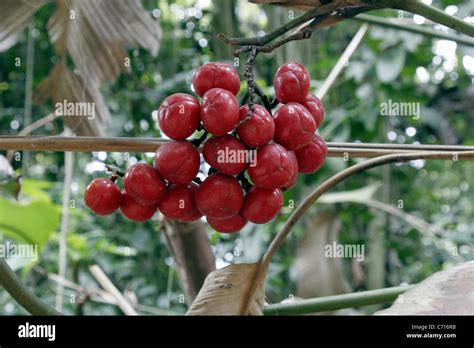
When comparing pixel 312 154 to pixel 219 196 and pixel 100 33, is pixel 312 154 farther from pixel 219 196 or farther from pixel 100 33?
pixel 100 33

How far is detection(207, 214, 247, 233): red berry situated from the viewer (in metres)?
0.53

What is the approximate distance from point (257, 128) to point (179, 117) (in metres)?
0.07

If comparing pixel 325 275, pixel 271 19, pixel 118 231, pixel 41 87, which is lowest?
pixel 325 275

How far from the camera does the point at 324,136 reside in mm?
1659

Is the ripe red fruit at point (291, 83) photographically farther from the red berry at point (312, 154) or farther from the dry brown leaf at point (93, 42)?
the dry brown leaf at point (93, 42)

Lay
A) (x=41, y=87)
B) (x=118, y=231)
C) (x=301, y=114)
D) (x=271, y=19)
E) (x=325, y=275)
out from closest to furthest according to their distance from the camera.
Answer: (x=301, y=114) → (x=41, y=87) → (x=271, y=19) → (x=325, y=275) → (x=118, y=231)

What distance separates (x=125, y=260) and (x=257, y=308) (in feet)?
4.82

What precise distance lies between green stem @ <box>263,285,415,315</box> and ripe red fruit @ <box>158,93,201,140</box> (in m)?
0.21

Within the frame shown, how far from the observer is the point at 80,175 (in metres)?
1.67

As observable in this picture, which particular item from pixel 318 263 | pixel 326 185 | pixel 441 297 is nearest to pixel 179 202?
pixel 326 185

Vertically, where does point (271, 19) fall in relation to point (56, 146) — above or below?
above

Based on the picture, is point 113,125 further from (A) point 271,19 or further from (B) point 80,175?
(A) point 271,19

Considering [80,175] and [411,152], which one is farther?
[80,175]
